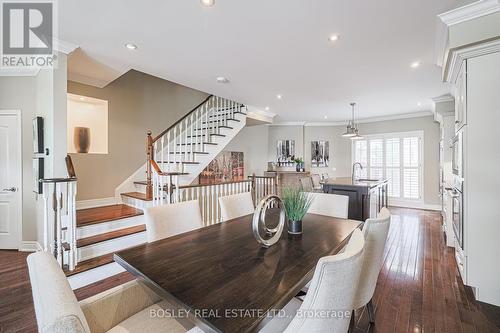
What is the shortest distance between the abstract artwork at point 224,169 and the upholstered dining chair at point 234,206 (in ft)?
12.3

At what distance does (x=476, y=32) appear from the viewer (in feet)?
7.02

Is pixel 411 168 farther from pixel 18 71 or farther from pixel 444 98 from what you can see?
pixel 18 71

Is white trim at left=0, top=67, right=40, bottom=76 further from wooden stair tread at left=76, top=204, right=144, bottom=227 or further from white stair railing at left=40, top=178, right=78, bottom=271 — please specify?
wooden stair tread at left=76, top=204, right=144, bottom=227

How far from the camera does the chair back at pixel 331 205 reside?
8.45ft

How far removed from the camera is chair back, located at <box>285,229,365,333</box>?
841 millimetres

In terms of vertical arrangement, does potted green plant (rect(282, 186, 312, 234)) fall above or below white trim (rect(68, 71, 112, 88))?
below

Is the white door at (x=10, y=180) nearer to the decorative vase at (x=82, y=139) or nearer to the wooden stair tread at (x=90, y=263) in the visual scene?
the decorative vase at (x=82, y=139)

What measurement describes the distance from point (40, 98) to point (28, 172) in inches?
46.7

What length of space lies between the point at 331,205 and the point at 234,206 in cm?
113

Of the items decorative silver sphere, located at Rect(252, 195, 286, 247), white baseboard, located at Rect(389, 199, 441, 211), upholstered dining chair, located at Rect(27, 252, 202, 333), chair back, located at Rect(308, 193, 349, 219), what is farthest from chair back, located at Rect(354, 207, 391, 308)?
white baseboard, located at Rect(389, 199, 441, 211)

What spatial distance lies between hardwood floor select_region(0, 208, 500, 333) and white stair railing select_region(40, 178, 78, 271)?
1.36ft

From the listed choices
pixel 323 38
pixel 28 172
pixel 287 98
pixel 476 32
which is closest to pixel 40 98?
pixel 28 172

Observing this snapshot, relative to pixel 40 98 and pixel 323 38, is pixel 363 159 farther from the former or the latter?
pixel 40 98

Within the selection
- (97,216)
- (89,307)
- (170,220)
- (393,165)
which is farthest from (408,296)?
(393,165)
